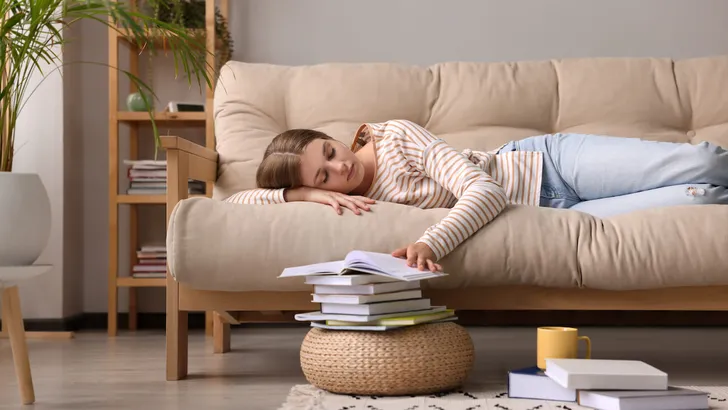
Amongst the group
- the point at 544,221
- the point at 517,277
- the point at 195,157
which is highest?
the point at 195,157

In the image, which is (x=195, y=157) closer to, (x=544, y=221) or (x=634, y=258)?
(x=544, y=221)

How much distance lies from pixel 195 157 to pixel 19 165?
136 cm

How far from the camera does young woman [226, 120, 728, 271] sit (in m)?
1.96

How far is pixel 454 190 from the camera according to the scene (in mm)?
1982

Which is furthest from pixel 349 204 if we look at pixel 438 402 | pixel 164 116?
pixel 164 116

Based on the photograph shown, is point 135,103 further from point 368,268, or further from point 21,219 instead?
point 368,268

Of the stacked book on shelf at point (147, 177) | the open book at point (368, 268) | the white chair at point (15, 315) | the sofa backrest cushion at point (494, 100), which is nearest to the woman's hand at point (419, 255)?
the open book at point (368, 268)

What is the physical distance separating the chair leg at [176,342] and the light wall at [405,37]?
5.20ft

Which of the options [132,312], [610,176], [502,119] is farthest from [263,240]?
[132,312]

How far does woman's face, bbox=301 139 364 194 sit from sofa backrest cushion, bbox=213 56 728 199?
57cm

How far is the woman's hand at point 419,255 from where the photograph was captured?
1.70 metres

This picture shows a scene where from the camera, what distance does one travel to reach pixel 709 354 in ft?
8.20

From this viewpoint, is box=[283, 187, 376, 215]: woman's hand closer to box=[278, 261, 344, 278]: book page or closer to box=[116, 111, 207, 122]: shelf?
box=[278, 261, 344, 278]: book page

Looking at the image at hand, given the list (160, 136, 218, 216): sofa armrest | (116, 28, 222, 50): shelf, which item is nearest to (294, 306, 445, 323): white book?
(160, 136, 218, 216): sofa armrest
